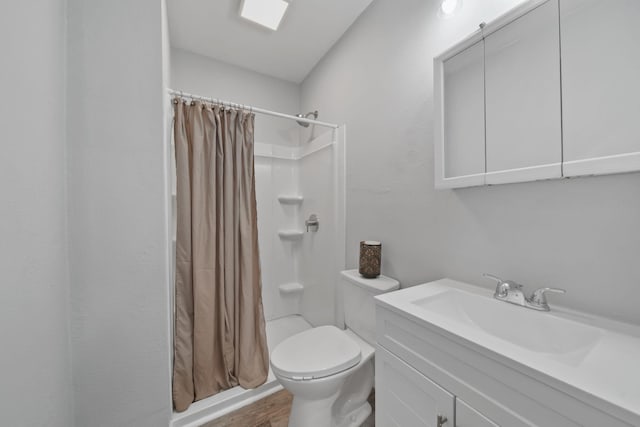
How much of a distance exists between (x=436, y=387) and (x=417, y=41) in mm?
1534

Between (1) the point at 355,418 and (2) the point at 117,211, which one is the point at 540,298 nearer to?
(1) the point at 355,418

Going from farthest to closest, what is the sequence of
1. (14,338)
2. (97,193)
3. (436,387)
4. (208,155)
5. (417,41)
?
(208,155), (417,41), (97,193), (436,387), (14,338)

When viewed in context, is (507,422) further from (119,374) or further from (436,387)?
(119,374)

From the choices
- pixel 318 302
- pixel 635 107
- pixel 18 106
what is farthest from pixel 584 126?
pixel 318 302

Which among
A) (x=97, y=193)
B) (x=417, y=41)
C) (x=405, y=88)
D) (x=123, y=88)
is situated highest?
(x=417, y=41)

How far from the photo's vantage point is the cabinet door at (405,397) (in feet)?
2.22

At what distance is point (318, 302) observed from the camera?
80.3 inches

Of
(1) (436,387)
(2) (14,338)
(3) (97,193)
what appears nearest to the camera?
(2) (14,338)

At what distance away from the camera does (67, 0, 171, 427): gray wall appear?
92 cm

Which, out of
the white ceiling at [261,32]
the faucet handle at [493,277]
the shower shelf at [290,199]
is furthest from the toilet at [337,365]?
the white ceiling at [261,32]

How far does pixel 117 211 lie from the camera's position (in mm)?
975

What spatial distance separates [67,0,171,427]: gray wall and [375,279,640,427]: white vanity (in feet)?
3.34

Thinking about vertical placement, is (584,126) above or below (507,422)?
above

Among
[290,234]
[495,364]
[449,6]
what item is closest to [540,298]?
[495,364]
